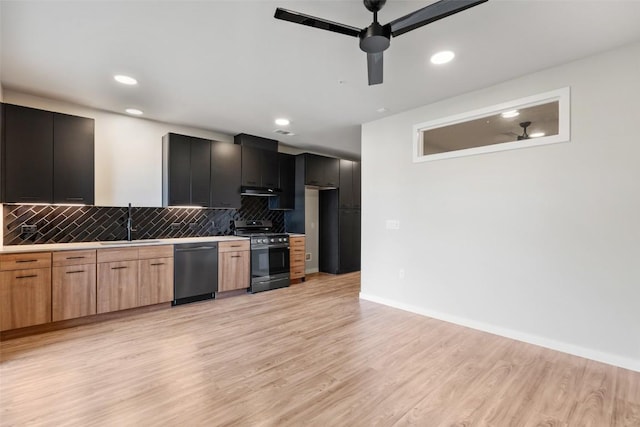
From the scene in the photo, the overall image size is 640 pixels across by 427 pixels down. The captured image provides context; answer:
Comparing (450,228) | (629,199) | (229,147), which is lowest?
(450,228)

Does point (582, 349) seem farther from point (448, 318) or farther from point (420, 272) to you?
point (420, 272)

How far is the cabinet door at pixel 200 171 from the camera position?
441 centimetres

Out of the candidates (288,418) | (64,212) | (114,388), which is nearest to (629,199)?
(288,418)

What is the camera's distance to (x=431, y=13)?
1706 millimetres

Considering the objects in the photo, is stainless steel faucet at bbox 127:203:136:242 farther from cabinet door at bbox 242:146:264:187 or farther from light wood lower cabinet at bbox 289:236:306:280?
light wood lower cabinet at bbox 289:236:306:280

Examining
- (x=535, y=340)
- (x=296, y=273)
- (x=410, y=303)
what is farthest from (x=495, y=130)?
(x=296, y=273)

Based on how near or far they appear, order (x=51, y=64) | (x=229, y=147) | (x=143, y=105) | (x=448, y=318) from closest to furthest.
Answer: (x=51, y=64)
(x=448, y=318)
(x=143, y=105)
(x=229, y=147)

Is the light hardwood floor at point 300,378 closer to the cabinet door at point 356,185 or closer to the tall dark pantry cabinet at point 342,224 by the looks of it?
the tall dark pantry cabinet at point 342,224

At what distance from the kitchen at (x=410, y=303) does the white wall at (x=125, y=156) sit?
2 centimetres

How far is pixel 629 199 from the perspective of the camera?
2.42 meters

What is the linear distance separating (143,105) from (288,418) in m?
3.88

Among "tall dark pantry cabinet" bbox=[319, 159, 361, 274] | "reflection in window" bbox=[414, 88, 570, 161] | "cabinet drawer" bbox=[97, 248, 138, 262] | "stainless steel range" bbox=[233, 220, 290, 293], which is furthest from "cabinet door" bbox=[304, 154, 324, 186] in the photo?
"cabinet drawer" bbox=[97, 248, 138, 262]

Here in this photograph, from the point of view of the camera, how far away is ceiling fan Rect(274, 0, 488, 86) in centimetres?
165

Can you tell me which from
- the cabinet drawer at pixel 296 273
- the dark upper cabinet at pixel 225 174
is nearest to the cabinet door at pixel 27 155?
the dark upper cabinet at pixel 225 174
